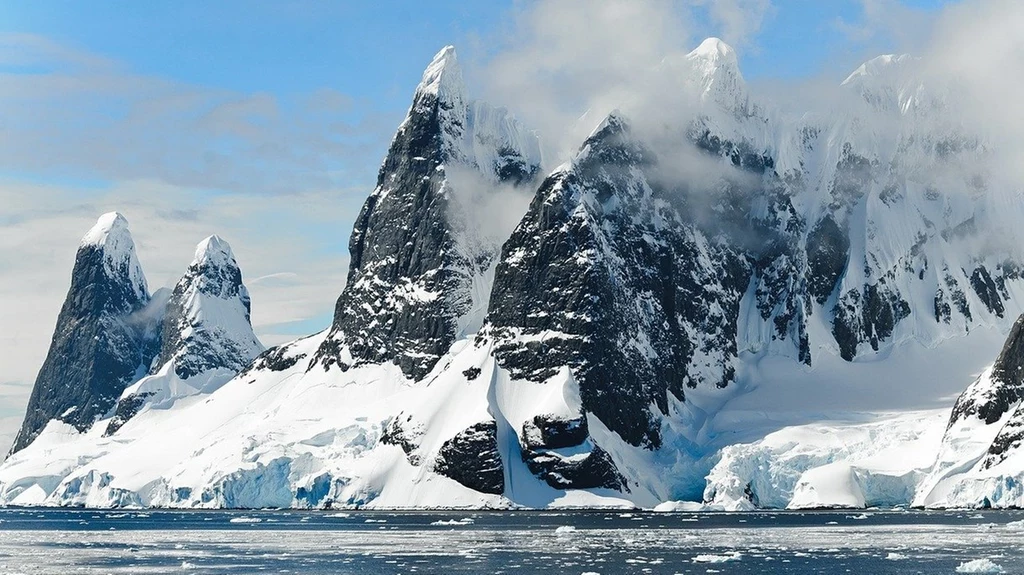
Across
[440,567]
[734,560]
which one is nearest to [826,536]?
[734,560]

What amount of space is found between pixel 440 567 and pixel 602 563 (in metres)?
14.3

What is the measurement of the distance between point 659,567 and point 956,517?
284 ft

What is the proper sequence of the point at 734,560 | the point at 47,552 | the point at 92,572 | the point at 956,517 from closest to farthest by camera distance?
the point at 92,572
the point at 734,560
the point at 47,552
the point at 956,517

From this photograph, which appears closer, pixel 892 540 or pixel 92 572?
pixel 92 572

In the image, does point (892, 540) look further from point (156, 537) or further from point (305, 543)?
point (156, 537)

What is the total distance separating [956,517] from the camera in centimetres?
19712

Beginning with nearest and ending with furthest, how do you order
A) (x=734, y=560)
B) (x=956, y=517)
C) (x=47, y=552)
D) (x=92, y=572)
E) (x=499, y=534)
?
(x=92, y=572), (x=734, y=560), (x=47, y=552), (x=499, y=534), (x=956, y=517)

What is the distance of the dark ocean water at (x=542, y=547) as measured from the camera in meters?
125

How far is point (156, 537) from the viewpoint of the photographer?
174 metres

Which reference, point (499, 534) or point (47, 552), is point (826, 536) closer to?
point (499, 534)

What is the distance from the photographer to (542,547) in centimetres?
15000

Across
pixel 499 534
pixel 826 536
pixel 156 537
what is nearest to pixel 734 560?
pixel 826 536

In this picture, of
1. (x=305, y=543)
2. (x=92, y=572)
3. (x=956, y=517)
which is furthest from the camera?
(x=956, y=517)

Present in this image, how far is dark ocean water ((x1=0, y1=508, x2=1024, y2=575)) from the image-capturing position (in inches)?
4938
